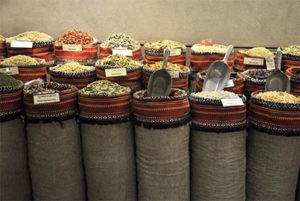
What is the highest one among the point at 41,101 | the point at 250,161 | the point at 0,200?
the point at 41,101

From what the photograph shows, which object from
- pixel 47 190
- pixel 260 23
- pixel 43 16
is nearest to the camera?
pixel 47 190

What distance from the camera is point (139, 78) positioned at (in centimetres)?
201

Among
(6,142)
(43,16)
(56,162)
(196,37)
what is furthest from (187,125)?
(43,16)

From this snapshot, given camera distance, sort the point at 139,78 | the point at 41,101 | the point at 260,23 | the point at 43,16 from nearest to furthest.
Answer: the point at 41,101 < the point at 139,78 < the point at 260,23 < the point at 43,16

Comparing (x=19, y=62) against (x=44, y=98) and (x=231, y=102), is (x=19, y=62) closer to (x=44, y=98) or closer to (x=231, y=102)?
(x=44, y=98)

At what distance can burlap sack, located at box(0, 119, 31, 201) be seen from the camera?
5.67 ft

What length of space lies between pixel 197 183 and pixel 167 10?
1770 mm

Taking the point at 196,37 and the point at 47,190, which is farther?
the point at 196,37

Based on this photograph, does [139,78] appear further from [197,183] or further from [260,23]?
[260,23]

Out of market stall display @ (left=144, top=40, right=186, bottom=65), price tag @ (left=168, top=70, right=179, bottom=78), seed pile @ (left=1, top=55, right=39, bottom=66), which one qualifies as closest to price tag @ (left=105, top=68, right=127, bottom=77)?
price tag @ (left=168, top=70, right=179, bottom=78)

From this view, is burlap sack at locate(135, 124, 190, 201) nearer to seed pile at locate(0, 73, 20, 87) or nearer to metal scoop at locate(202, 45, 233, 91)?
metal scoop at locate(202, 45, 233, 91)

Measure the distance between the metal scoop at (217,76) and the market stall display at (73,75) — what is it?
754mm

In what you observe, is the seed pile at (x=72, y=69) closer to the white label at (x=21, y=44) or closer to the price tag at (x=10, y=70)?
the price tag at (x=10, y=70)

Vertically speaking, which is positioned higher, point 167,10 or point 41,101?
point 167,10
